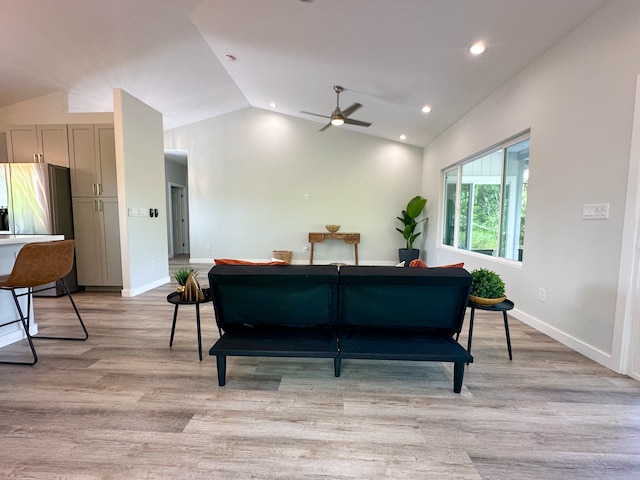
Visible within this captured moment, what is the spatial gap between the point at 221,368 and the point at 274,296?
55 cm

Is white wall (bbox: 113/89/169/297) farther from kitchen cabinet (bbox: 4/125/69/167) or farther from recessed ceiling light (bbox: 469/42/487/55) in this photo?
recessed ceiling light (bbox: 469/42/487/55)

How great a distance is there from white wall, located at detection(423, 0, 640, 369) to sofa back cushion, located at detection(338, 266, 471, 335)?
126 centimetres

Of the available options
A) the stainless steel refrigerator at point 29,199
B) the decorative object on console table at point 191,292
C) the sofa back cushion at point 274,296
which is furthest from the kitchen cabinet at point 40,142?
the sofa back cushion at point 274,296

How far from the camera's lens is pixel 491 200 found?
12.7 feet

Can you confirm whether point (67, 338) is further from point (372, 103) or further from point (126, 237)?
point (372, 103)

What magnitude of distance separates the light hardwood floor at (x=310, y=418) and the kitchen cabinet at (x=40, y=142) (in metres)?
2.79

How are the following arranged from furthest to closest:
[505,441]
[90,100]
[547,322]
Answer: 1. [90,100]
2. [547,322]
3. [505,441]

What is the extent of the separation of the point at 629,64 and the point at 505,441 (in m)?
2.55

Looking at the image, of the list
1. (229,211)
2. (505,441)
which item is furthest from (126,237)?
(505,441)

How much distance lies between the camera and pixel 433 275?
174 centimetres

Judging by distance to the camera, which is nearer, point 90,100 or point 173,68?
point 173,68

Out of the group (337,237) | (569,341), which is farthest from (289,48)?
(569,341)

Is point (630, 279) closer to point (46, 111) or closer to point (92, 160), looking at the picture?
point (92, 160)

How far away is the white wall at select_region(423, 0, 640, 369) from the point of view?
79.3 inches
